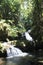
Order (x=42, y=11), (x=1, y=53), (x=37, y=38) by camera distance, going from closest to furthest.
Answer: (x=1, y=53), (x=37, y=38), (x=42, y=11)

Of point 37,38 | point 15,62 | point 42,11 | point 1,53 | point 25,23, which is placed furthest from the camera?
point 25,23

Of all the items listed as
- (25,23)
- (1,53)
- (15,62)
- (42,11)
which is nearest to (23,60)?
(15,62)

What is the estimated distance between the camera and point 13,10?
110 ft

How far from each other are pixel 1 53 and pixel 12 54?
147 cm

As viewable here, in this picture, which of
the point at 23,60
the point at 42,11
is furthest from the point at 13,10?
the point at 23,60

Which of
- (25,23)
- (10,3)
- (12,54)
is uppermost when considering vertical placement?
(10,3)

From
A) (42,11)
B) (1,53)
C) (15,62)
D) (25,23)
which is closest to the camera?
(15,62)

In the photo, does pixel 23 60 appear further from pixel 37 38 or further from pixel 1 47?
pixel 37 38

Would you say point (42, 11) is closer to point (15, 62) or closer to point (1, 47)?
point (1, 47)

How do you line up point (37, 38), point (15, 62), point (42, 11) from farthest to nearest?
point (42, 11), point (37, 38), point (15, 62)

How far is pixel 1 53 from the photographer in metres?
21.6

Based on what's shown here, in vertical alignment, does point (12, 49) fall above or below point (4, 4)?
below

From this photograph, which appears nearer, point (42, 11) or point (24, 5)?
point (42, 11)

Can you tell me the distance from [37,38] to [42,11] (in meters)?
5.31
